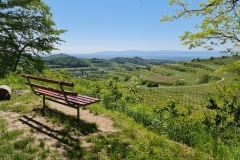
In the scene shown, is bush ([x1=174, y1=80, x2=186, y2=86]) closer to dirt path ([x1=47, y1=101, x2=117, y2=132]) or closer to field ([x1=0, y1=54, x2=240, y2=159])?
field ([x1=0, y1=54, x2=240, y2=159])

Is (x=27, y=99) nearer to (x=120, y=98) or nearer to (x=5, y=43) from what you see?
(x=120, y=98)

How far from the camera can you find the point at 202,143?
5379 millimetres

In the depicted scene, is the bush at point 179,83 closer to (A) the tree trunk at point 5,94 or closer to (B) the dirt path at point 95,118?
(A) the tree trunk at point 5,94

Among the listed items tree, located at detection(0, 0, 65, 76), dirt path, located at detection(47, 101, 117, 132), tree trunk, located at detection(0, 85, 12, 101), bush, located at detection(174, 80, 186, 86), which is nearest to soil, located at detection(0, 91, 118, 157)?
dirt path, located at detection(47, 101, 117, 132)

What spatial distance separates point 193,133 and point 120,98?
4.62m

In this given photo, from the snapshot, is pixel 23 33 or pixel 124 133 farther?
pixel 23 33

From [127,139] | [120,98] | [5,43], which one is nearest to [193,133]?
[127,139]

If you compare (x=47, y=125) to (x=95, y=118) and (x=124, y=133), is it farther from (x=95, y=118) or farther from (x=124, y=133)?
(x=124, y=133)

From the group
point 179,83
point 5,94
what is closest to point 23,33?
point 5,94

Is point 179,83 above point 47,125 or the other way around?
the other way around

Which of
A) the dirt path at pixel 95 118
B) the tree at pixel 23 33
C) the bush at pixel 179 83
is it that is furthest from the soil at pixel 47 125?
the bush at pixel 179 83

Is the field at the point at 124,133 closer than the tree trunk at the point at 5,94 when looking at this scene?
Yes

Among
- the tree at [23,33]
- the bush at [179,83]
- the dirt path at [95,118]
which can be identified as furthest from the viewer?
the bush at [179,83]

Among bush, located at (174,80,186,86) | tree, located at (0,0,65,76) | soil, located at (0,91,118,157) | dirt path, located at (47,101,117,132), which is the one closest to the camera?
soil, located at (0,91,118,157)
